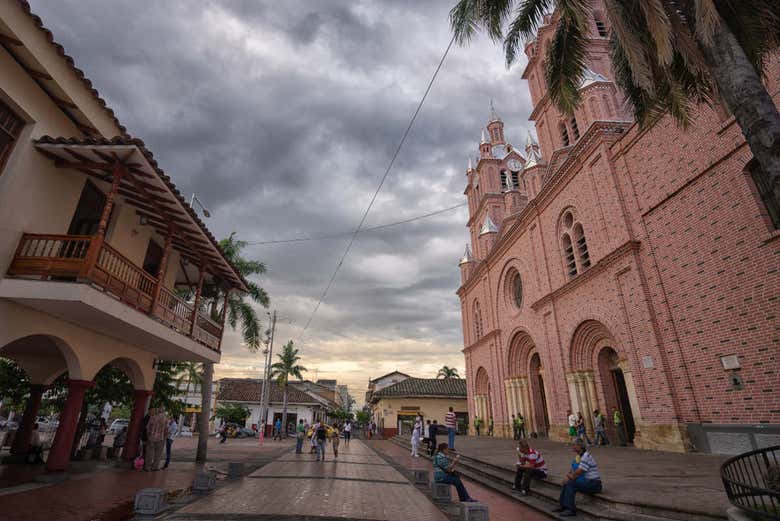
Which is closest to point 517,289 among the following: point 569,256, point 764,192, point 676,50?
point 569,256

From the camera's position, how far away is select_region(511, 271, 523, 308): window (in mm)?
23577

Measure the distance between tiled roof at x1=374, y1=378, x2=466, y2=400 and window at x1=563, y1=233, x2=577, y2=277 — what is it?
24517mm

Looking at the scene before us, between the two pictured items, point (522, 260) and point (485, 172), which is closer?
point (522, 260)

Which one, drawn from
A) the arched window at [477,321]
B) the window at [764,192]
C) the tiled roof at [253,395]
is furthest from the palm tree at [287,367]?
the window at [764,192]

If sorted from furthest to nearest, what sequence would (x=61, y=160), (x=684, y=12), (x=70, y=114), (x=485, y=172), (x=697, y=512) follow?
(x=485, y=172) < (x=70, y=114) < (x=61, y=160) < (x=684, y=12) < (x=697, y=512)

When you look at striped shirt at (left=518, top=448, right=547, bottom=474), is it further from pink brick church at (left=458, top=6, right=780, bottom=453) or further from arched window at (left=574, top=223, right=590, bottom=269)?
arched window at (left=574, top=223, right=590, bottom=269)

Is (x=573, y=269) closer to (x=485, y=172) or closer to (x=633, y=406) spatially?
(x=633, y=406)

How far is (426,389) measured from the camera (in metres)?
39.8

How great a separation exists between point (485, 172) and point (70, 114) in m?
27.6

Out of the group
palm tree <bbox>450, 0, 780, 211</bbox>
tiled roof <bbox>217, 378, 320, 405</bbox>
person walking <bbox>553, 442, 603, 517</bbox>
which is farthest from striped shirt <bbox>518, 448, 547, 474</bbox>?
tiled roof <bbox>217, 378, 320, 405</bbox>

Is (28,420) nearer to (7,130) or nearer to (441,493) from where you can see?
(7,130)

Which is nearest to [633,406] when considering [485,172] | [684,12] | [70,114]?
[684,12]

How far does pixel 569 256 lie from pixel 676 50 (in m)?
11.6

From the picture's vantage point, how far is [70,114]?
8.73 meters
